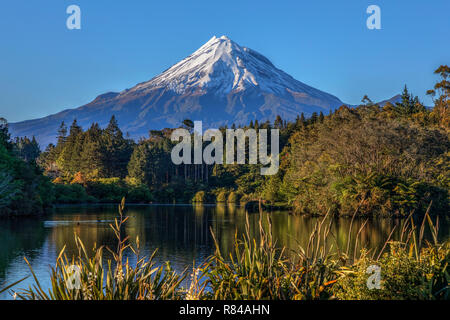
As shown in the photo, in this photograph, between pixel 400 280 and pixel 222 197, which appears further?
pixel 222 197

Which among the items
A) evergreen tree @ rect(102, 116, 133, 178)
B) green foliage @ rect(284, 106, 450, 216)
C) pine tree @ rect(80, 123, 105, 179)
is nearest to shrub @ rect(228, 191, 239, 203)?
evergreen tree @ rect(102, 116, 133, 178)

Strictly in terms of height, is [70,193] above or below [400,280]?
below

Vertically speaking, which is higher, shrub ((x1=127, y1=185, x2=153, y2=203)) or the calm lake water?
shrub ((x1=127, y1=185, x2=153, y2=203))

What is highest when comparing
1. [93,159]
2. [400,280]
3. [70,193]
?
[93,159]

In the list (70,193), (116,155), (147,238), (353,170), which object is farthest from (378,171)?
(116,155)

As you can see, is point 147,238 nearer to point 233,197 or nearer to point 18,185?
point 18,185

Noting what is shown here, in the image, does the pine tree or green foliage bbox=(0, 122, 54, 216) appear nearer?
green foliage bbox=(0, 122, 54, 216)

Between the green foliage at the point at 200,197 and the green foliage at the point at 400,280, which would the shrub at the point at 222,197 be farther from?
the green foliage at the point at 400,280

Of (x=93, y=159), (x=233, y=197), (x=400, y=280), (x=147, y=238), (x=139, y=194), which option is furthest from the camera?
(x=93, y=159)

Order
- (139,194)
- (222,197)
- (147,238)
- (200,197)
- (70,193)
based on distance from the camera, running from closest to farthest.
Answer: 1. (147,238)
2. (70,193)
3. (139,194)
4. (200,197)
5. (222,197)

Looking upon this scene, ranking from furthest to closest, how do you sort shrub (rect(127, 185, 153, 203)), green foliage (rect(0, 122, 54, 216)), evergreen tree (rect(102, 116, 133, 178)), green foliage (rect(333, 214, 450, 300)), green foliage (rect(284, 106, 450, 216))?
evergreen tree (rect(102, 116, 133, 178))
shrub (rect(127, 185, 153, 203))
green foliage (rect(0, 122, 54, 216))
green foliage (rect(284, 106, 450, 216))
green foliage (rect(333, 214, 450, 300))

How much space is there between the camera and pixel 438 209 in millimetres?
33812

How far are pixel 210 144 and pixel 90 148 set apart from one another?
57.0 ft

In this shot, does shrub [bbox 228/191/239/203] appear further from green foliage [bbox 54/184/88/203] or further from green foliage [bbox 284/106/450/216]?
green foliage [bbox 284/106/450/216]
